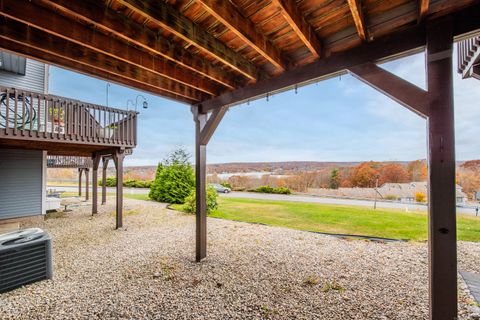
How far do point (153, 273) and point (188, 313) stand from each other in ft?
3.90

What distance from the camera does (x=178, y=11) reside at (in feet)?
6.00

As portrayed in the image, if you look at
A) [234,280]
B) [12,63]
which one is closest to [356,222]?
[234,280]

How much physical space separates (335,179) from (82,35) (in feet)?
45.7

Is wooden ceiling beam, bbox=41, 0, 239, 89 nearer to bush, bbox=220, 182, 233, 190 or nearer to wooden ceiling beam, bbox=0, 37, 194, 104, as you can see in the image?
wooden ceiling beam, bbox=0, 37, 194, 104

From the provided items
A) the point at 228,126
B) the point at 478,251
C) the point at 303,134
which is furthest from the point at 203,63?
the point at 228,126

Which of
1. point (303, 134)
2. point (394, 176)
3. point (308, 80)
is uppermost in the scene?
point (303, 134)

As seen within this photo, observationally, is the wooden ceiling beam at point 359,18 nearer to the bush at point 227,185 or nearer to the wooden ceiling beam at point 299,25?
the wooden ceiling beam at point 299,25

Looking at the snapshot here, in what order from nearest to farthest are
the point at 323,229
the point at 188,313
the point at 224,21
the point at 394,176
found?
the point at 224,21
the point at 188,313
the point at 323,229
the point at 394,176

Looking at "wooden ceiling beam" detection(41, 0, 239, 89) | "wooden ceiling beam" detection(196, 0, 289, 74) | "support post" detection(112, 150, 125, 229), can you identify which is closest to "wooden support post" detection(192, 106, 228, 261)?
"wooden ceiling beam" detection(41, 0, 239, 89)

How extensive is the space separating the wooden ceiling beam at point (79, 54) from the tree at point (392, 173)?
12.3m

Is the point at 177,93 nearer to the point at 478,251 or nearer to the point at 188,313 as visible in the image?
the point at 188,313

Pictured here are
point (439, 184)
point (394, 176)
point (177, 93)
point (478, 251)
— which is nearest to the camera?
point (439, 184)

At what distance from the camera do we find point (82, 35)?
193cm

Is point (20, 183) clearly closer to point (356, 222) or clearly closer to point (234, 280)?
point (234, 280)
